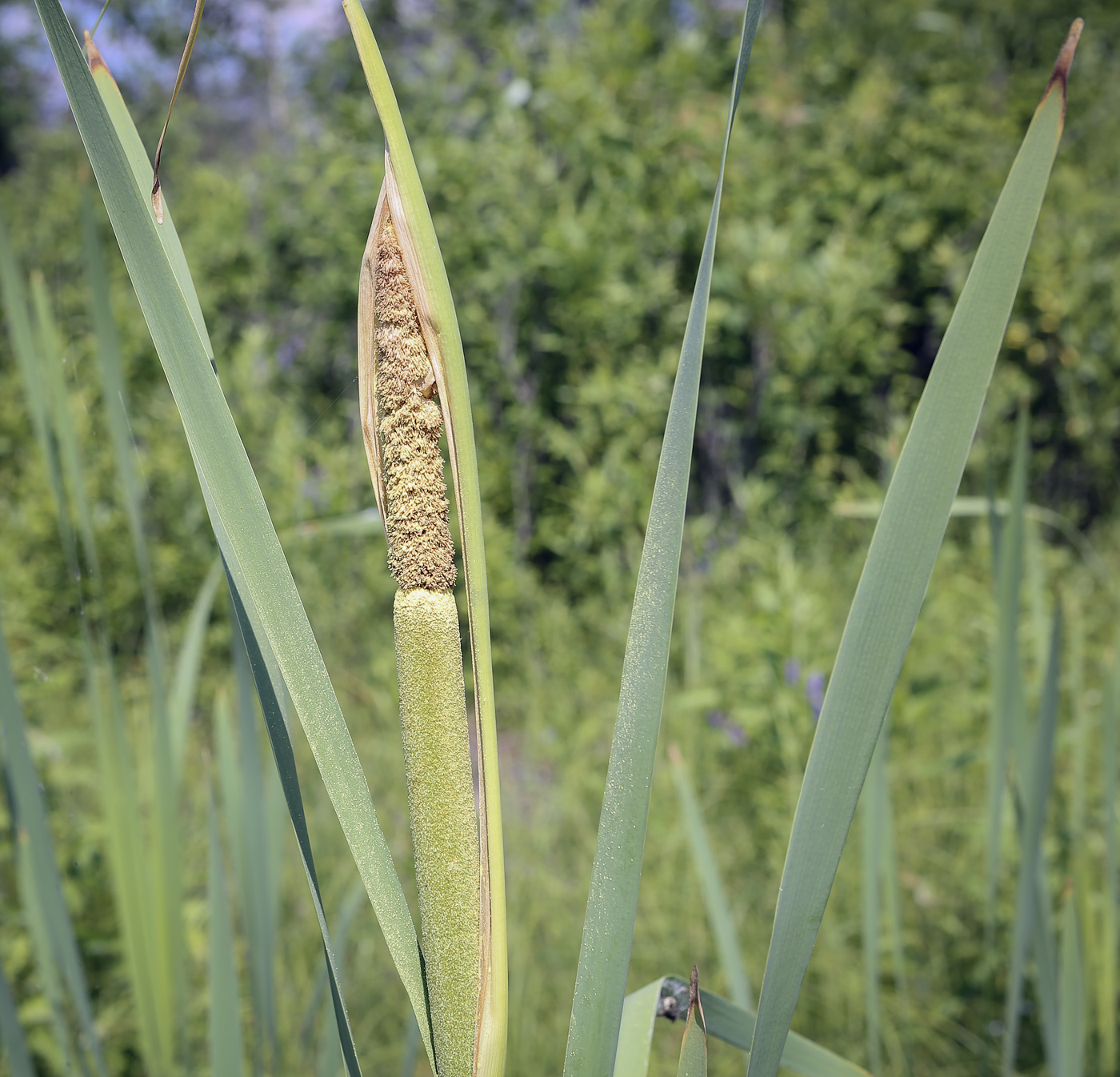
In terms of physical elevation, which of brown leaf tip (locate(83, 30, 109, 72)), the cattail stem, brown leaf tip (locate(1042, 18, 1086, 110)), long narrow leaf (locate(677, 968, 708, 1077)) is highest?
brown leaf tip (locate(83, 30, 109, 72))

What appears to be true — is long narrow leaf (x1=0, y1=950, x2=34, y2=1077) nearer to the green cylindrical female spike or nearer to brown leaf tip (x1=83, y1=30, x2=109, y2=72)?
the green cylindrical female spike

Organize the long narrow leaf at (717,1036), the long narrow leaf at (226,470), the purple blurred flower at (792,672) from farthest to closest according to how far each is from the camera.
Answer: the purple blurred flower at (792,672), the long narrow leaf at (717,1036), the long narrow leaf at (226,470)

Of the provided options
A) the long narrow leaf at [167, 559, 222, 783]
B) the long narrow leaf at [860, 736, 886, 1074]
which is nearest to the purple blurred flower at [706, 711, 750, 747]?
the long narrow leaf at [860, 736, 886, 1074]

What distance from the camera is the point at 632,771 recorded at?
1.20 ft

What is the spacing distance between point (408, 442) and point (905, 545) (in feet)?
0.70

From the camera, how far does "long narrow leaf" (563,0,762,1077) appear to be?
1.19 ft

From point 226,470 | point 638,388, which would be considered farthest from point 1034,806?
point 638,388

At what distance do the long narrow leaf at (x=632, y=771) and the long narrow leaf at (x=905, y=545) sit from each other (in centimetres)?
6

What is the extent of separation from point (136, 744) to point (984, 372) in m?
2.31

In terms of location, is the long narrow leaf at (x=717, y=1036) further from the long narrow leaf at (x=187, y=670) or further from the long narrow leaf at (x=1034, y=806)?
the long narrow leaf at (x=187, y=670)

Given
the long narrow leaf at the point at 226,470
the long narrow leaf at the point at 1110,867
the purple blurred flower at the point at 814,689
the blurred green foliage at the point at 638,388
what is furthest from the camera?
the blurred green foliage at the point at 638,388

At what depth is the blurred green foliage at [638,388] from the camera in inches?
77.7

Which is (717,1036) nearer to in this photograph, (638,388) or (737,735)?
(737,735)

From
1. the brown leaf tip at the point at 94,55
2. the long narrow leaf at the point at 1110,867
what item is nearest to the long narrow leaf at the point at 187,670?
the brown leaf tip at the point at 94,55
